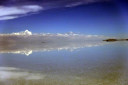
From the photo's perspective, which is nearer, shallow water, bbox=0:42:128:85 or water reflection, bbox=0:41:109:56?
shallow water, bbox=0:42:128:85

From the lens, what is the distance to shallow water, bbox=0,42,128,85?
4.58ft

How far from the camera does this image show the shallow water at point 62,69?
1.39 m

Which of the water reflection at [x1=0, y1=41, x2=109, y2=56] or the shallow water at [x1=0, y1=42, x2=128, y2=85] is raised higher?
the water reflection at [x1=0, y1=41, x2=109, y2=56]

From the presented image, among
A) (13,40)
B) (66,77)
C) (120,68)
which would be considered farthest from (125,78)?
(13,40)

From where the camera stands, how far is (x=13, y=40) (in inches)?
68.2

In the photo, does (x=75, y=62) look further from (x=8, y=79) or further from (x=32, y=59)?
(x=8, y=79)

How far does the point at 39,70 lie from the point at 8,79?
24 cm

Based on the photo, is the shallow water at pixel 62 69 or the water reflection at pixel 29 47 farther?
the water reflection at pixel 29 47

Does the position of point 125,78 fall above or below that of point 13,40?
below

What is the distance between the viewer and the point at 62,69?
162 centimetres

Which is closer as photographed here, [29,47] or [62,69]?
[62,69]

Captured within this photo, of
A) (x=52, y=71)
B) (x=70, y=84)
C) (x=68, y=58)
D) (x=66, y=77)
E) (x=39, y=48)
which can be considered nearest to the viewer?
(x=70, y=84)

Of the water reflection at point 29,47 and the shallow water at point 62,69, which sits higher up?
the water reflection at point 29,47

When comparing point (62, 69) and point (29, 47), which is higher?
point (29, 47)
